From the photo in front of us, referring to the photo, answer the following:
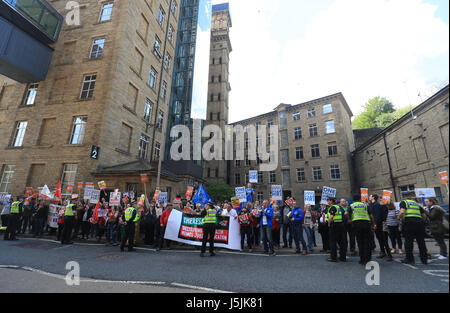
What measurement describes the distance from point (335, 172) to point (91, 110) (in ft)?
99.7

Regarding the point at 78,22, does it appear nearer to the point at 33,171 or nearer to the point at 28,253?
the point at 33,171

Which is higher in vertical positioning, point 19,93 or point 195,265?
point 19,93

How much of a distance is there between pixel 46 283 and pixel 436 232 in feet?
23.8

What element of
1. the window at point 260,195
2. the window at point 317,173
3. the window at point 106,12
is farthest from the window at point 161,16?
the window at point 260,195

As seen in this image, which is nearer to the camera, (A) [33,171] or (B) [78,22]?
(A) [33,171]

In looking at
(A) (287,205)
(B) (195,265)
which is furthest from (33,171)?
(A) (287,205)

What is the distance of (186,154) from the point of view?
30359 mm

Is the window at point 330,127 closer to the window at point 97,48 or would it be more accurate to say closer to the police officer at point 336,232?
the police officer at point 336,232

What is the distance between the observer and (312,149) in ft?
111

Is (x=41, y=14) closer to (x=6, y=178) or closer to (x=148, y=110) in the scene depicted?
(x=148, y=110)

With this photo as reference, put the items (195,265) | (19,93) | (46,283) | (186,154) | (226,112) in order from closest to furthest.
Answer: (46,283) → (195,265) → (19,93) → (186,154) → (226,112)

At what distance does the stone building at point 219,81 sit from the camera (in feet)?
141
